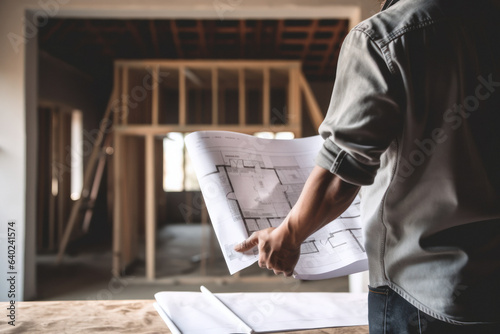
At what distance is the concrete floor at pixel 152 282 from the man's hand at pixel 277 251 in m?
3.85

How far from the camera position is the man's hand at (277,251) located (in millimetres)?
653

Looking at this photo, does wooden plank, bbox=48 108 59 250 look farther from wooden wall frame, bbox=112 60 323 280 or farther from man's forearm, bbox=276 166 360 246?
man's forearm, bbox=276 166 360 246

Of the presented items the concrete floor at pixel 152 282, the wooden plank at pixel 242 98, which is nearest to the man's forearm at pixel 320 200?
the concrete floor at pixel 152 282

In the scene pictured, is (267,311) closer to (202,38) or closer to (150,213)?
(150,213)

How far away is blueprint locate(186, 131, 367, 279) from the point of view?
78cm

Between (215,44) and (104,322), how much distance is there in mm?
5585

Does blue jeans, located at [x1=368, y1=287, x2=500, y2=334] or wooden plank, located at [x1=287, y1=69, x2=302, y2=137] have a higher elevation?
wooden plank, located at [x1=287, y1=69, x2=302, y2=137]

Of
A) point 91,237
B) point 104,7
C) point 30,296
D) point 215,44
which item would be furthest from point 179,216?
point 104,7

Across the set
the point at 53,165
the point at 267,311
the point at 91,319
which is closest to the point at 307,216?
the point at 267,311

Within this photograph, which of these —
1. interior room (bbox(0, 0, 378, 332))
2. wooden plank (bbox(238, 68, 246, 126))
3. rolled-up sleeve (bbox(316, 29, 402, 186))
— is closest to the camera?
rolled-up sleeve (bbox(316, 29, 402, 186))

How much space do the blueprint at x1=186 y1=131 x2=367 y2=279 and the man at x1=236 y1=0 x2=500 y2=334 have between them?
0.64 feet

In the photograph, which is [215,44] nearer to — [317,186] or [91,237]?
[91,237]

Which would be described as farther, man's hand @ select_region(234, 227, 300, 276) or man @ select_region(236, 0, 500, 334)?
man's hand @ select_region(234, 227, 300, 276)

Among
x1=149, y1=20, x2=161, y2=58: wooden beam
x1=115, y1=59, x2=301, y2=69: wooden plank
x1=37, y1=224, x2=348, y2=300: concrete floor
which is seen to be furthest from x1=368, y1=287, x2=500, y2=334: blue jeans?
x1=149, y1=20, x2=161, y2=58: wooden beam
